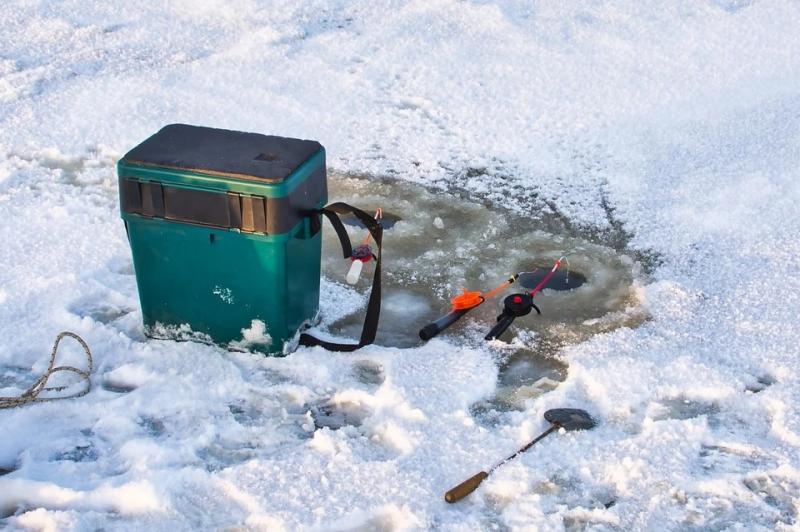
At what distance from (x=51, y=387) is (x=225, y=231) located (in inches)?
30.4

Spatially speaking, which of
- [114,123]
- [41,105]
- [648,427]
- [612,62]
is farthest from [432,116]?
[648,427]

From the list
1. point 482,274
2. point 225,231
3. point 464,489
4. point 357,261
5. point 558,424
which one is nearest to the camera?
point 464,489

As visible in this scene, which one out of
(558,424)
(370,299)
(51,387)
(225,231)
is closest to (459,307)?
(370,299)

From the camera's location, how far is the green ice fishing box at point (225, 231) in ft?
9.59

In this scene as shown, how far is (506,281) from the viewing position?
381 cm

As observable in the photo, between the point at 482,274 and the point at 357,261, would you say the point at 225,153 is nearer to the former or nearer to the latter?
the point at 357,261

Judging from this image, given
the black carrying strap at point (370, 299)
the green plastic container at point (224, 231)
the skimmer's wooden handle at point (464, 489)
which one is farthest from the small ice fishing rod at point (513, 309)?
the skimmer's wooden handle at point (464, 489)

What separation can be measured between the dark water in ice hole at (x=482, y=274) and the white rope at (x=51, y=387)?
0.89 m

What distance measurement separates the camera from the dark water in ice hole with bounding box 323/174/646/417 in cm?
334

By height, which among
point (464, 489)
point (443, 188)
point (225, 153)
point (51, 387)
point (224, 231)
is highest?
point (225, 153)

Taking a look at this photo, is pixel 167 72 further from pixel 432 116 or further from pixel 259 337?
pixel 259 337

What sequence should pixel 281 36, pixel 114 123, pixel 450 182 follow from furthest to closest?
1. pixel 281 36
2. pixel 114 123
3. pixel 450 182

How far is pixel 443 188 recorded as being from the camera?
4.61m

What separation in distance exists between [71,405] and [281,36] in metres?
3.79
